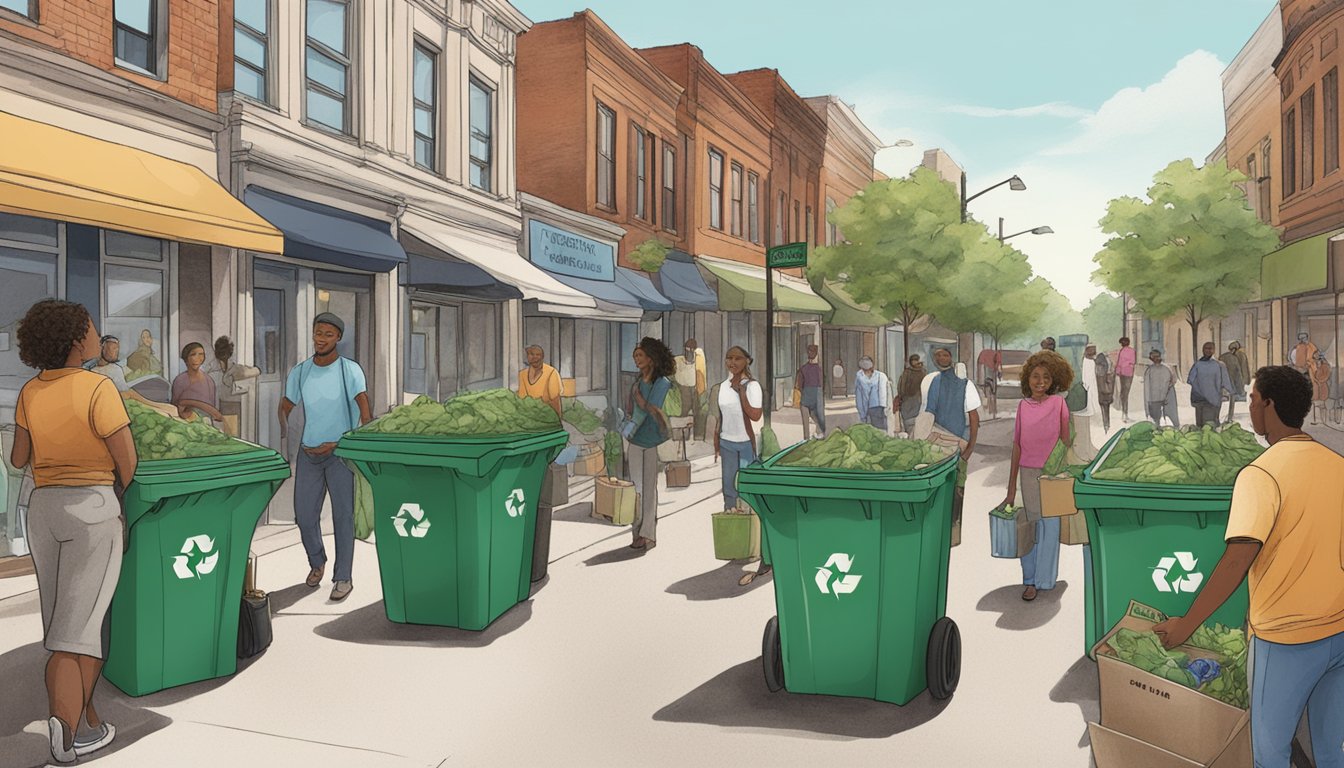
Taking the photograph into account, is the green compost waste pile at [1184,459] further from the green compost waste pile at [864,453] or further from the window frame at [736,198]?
the window frame at [736,198]

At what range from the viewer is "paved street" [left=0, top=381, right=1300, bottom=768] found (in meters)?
4.53

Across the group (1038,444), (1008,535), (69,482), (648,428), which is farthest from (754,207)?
(69,482)

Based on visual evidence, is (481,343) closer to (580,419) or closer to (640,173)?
(580,419)

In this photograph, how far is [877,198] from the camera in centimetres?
3172

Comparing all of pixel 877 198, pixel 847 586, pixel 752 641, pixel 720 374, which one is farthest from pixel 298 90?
pixel 877 198

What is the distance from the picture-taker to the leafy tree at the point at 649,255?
23188 millimetres

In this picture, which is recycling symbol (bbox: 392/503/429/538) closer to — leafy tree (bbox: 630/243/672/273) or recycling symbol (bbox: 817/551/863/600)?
recycling symbol (bbox: 817/551/863/600)

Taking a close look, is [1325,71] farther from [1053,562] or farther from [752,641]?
[752,641]

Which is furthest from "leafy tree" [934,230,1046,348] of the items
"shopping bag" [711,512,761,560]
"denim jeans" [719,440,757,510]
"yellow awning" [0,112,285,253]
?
"shopping bag" [711,512,761,560]

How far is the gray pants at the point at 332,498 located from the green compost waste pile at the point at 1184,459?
4.73 m

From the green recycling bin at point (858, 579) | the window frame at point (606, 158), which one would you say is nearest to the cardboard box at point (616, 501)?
the green recycling bin at point (858, 579)

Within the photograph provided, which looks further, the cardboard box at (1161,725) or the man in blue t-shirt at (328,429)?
the man in blue t-shirt at (328,429)

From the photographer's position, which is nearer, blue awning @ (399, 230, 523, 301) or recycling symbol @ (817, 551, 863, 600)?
recycling symbol @ (817, 551, 863, 600)

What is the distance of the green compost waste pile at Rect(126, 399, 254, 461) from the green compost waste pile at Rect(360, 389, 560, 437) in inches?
44.5
